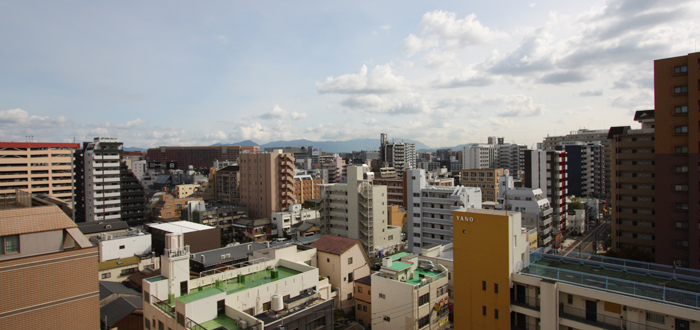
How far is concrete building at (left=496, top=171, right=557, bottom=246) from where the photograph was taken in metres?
35.1

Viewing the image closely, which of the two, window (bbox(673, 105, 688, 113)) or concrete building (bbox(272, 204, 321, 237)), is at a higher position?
window (bbox(673, 105, 688, 113))

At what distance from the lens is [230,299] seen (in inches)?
589

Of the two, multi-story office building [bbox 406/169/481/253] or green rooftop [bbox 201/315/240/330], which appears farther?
multi-story office building [bbox 406/169/481/253]

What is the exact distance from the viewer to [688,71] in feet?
70.5

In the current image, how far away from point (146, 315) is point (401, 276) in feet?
37.5

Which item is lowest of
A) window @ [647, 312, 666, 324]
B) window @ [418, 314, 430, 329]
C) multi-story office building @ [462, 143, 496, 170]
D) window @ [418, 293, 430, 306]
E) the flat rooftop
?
window @ [418, 314, 430, 329]

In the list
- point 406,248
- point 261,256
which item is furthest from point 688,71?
point 261,256

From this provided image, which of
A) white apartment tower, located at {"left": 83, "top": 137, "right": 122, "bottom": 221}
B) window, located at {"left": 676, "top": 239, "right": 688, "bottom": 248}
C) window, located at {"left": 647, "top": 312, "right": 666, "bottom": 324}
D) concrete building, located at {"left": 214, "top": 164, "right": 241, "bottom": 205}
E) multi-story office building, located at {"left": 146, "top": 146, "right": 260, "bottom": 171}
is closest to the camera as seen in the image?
window, located at {"left": 647, "top": 312, "right": 666, "bottom": 324}

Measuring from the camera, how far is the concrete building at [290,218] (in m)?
44.7

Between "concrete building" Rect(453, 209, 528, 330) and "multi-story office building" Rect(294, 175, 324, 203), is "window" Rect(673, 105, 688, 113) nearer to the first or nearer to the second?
"concrete building" Rect(453, 209, 528, 330)

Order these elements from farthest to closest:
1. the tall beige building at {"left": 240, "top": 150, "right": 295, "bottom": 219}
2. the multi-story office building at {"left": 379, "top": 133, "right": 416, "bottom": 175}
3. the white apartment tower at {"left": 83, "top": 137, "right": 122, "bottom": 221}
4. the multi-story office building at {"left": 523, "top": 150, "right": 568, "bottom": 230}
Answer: the multi-story office building at {"left": 379, "top": 133, "right": 416, "bottom": 175} → the tall beige building at {"left": 240, "top": 150, "right": 295, "bottom": 219} → the white apartment tower at {"left": 83, "top": 137, "right": 122, "bottom": 221} → the multi-story office building at {"left": 523, "top": 150, "right": 568, "bottom": 230}

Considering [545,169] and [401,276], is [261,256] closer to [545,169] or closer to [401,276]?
[401,276]

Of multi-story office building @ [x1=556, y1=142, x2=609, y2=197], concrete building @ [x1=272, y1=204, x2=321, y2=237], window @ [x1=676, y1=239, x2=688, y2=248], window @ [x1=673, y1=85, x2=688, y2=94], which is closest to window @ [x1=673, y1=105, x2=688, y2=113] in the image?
window @ [x1=673, y1=85, x2=688, y2=94]

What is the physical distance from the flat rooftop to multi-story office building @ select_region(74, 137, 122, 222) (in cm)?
4672
